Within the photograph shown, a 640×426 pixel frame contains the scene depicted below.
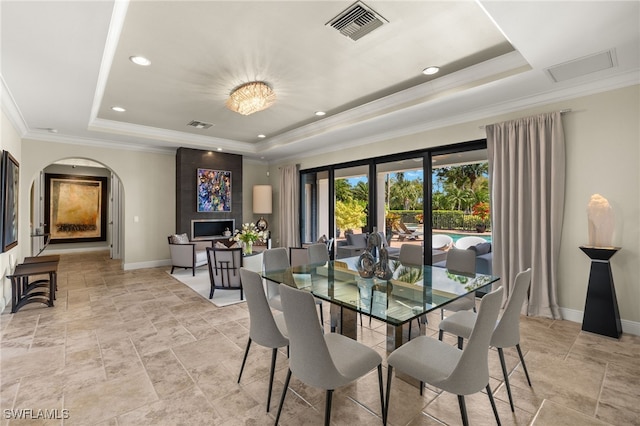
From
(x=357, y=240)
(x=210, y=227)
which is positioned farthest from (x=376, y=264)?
(x=210, y=227)

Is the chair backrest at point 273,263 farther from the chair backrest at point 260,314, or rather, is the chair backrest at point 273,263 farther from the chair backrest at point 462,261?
the chair backrest at point 462,261

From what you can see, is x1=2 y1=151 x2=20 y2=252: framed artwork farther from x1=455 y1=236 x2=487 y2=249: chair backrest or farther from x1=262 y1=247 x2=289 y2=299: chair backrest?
x1=455 y1=236 x2=487 y2=249: chair backrest

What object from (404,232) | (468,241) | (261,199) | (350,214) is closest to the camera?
(468,241)

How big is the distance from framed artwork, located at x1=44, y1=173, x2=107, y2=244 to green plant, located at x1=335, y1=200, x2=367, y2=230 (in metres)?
7.57

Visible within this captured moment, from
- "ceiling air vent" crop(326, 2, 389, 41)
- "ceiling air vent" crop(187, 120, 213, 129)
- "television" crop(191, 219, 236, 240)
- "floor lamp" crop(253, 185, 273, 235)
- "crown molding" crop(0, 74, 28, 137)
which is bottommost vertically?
"television" crop(191, 219, 236, 240)

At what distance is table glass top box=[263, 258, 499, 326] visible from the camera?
73.4 inches

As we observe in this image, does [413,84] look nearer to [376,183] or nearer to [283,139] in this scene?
[376,183]

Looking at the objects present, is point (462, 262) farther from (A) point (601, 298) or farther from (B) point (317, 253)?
(B) point (317, 253)

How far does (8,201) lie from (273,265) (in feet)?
11.1

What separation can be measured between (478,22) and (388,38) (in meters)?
0.72

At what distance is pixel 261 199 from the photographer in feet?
25.9

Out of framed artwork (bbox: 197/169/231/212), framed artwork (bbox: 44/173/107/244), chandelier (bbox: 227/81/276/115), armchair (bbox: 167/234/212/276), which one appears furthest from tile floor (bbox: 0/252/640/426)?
framed artwork (bbox: 44/173/107/244)

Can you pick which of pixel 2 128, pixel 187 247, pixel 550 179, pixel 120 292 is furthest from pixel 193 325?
pixel 550 179

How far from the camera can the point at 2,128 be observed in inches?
146
